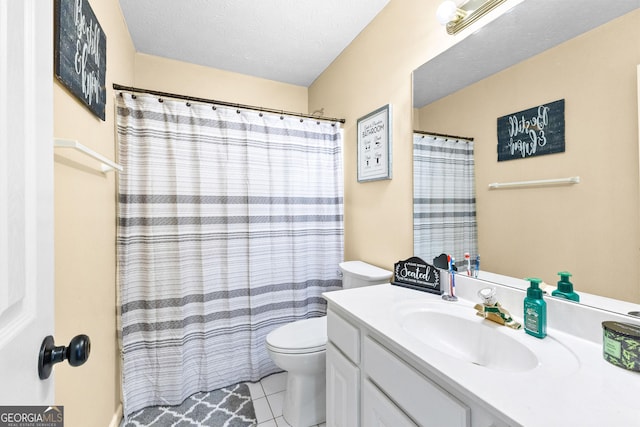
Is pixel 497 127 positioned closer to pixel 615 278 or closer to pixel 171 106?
pixel 615 278

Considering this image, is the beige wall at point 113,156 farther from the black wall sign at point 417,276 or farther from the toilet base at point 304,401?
the toilet base at point 304,401

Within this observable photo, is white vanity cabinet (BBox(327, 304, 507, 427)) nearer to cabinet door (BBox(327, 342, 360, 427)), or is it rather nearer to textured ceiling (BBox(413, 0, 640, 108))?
cabinet door (BBox(327, 342, 360, 427))

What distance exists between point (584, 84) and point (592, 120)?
0.12 metres

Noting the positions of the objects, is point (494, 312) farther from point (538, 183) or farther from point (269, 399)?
point (269, 399)

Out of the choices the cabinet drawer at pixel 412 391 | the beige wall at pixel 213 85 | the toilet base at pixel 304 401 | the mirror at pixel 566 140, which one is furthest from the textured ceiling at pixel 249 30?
the toilet base at pixel 304 401

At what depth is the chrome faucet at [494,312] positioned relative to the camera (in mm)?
948

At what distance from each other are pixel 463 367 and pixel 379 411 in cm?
39

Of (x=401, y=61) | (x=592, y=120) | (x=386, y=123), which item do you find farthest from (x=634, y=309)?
(x=401, y=61)

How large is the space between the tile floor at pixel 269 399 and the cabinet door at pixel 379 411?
0.72m

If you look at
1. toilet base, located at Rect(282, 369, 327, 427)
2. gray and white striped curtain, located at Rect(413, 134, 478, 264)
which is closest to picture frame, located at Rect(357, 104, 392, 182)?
gray and white striped curtain, located at Rect(413, 134, 478, 264)

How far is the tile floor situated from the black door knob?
1337 millimetres

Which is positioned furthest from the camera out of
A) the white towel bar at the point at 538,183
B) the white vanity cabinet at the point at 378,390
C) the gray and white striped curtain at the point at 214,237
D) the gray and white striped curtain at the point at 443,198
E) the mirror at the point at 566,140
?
the gray and white striped curtain at the point at 214,237

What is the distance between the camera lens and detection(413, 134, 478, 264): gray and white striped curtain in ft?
4.11

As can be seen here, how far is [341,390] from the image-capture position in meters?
1.15
